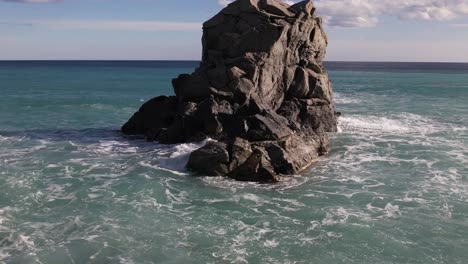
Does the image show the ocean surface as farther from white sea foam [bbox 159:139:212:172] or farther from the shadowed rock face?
the shadowed rock face

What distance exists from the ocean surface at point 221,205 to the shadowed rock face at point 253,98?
1.58 m

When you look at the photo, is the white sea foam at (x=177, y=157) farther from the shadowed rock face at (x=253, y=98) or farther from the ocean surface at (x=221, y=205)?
the shadowed rock face at (x=253, y=98)

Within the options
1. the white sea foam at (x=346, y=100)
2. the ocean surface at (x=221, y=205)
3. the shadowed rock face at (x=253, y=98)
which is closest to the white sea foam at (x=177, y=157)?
the ocean surface at (x=221, y=205)

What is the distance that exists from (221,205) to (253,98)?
41.2 feet

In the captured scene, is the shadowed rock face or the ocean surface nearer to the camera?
the ocean surface

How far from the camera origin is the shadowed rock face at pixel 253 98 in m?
28.4

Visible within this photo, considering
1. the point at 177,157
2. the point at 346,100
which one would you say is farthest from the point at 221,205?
the point at 346,100

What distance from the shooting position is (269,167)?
89.4 ft

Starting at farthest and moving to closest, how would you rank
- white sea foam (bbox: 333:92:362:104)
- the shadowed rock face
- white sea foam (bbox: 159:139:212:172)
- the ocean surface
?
1. white sea foam (bbox: 333:92:362:104)
2. white sea foam (bbox: 159:139:212:172)
3. the shadowed rock face
4. the ocean surface

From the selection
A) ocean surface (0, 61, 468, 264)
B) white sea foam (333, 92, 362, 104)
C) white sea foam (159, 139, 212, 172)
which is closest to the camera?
ocean surface (0, 61, 468, 264)

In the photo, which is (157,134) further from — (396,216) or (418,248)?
(418,248)

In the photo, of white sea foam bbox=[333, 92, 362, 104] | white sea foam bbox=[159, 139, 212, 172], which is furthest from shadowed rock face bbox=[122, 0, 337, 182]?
white sea foam bbox=[333, 92, 362, 104]

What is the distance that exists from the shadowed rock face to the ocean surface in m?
1.58

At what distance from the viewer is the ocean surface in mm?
18500
